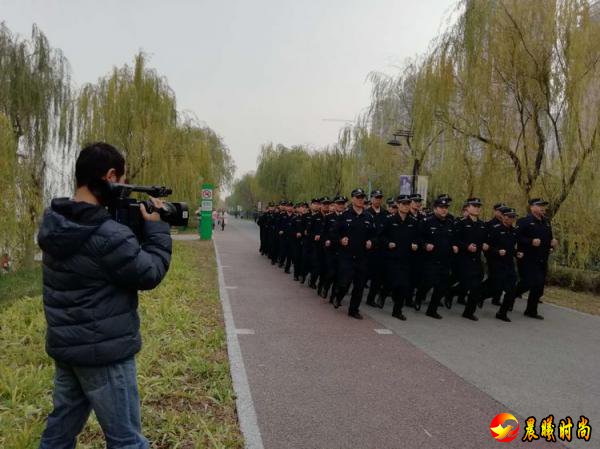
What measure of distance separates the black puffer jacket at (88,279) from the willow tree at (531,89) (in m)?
10.0

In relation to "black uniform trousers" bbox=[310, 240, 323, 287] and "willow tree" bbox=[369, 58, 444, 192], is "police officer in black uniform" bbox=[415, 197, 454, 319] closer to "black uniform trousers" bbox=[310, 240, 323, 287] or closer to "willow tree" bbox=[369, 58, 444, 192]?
"black uniform trousers" bbox=[310, 240, 323, 287]

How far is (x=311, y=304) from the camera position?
8.46 metres

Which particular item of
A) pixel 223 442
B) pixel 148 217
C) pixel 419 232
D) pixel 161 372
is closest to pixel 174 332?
pixel 161 372

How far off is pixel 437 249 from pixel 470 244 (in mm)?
535

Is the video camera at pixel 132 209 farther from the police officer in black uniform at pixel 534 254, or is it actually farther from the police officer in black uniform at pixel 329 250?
the police officer in black uniform at pixel 534 254

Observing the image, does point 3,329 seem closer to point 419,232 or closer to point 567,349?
point 419,232

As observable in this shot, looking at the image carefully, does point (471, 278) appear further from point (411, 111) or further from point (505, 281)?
point (411, 111)

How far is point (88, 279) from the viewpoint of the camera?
7.01ft

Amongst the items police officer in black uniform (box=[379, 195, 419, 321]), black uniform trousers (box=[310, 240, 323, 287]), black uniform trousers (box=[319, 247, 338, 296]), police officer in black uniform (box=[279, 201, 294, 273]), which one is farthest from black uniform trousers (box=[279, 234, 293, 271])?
police officer in black uniform (box=[379, 195, 419, 321])

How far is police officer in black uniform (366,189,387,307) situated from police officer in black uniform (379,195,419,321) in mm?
137

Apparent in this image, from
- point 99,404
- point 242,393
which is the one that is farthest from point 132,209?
point 242,393

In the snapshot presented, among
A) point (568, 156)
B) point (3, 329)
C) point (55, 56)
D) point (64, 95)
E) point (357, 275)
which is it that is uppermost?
point (55, 56)

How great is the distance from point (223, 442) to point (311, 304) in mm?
5259

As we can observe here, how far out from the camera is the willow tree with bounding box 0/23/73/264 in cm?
1207
